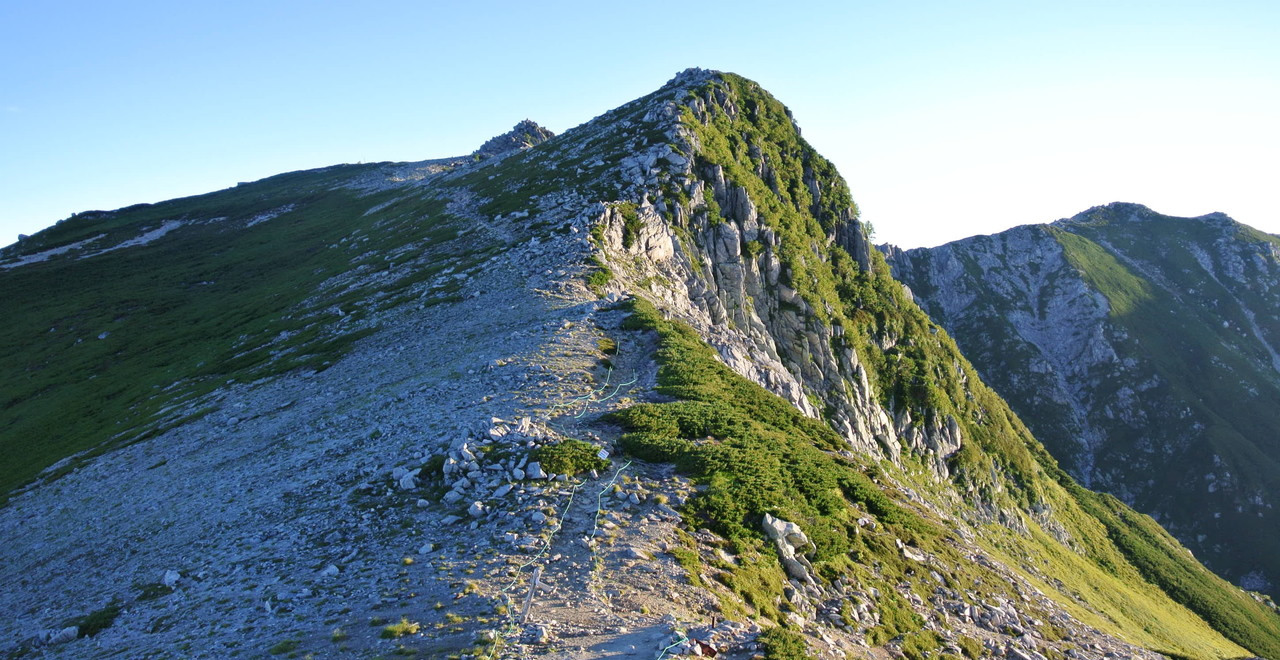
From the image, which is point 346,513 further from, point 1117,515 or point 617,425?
point 1117,515

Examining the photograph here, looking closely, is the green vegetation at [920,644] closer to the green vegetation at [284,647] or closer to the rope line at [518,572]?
the rope line at [518,572]

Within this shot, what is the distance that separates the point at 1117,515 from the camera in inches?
3226

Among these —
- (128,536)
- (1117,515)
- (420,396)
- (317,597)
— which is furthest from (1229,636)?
(128,536)

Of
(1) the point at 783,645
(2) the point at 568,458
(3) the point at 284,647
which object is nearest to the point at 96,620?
(3) the point at 284,647

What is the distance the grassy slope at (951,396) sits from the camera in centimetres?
5969

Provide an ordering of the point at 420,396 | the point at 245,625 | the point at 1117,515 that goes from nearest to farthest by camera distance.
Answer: the point at 245,625
the point at 420,396
the point at 1117,515

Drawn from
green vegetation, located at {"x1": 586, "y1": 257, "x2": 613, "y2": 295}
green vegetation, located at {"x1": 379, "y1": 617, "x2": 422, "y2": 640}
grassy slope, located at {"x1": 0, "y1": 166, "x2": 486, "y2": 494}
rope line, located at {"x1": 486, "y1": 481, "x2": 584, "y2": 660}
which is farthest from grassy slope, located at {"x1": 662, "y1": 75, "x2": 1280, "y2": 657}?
green vegetation, located at {"x1": 379, "y1": 617, "x2": 422, "y2": 640}

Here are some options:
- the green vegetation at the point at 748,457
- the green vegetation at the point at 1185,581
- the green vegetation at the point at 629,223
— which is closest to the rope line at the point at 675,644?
the green vegetation at the point at 748,457

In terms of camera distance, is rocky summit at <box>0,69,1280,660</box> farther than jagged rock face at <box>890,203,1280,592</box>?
No

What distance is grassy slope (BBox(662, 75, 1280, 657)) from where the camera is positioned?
59688 millimetres

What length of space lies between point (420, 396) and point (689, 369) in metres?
12.2

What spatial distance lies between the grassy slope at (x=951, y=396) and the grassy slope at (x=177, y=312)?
3240 cm

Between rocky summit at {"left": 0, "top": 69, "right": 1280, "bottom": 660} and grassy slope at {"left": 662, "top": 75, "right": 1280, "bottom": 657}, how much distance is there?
0.49 m

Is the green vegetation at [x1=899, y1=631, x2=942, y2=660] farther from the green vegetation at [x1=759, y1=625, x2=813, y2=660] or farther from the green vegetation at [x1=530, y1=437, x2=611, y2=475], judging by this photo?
the green vegetation at [x1=530, y1=437, x2=611, y2=475]
